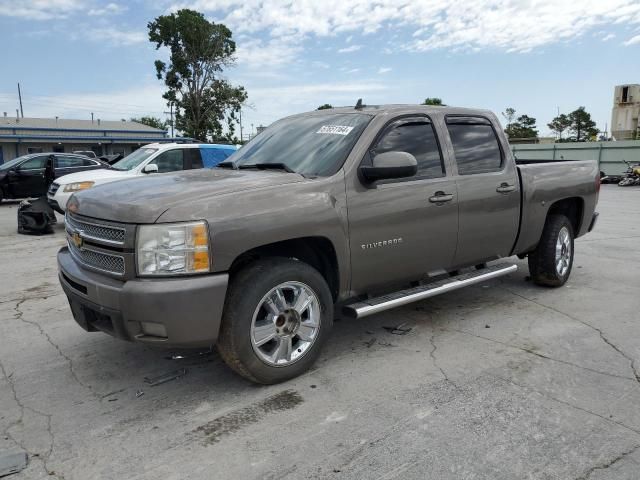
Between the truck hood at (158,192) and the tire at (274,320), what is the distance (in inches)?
21.9

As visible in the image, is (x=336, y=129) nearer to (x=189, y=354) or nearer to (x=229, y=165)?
(x=229, y=165)

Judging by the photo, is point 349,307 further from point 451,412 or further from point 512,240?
point 512,240

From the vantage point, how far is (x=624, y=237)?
377 inches

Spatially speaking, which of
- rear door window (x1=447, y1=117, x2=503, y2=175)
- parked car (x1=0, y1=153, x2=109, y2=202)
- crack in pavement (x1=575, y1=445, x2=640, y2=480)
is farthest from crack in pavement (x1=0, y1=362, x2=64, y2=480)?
parked car (x1=0, y1=153, x2=109, y2=202)

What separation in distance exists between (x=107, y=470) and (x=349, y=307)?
1893 millimetres

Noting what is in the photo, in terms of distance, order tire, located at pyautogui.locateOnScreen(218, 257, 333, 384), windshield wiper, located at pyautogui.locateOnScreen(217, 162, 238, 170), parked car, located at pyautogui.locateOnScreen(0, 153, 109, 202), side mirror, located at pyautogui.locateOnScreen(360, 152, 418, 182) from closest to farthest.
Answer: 1. tire, located at pyautogui.locateOnScreen(218, 257, 333, 384)
2. side mirror, located at pyautogui.locateOnScreen(360, 152, 418, 182)
3. windshield wiper, located at pyautogui.locateOnScreen(217, 162, 238, 170)
4. parked car, located at pyautogui.locateOnScreen(0, 153, 109, 202)

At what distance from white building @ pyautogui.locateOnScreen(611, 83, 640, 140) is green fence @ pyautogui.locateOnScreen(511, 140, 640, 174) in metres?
11.9

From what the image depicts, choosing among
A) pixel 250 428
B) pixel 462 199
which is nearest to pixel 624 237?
pixel 462 199

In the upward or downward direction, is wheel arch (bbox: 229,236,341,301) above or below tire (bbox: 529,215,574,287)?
above

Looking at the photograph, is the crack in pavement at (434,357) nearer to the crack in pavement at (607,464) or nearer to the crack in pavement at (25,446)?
the crack in pavement at (607,464)

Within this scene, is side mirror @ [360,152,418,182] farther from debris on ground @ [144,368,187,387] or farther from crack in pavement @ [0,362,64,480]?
crack in pavement @ [0,362,64,480]

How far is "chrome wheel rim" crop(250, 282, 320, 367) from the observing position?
343cm

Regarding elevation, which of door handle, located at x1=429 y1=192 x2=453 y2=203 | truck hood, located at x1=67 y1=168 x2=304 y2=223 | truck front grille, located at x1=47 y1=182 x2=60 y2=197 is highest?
truck hood, located at x1=67 y1=168 x2=304 y2=223

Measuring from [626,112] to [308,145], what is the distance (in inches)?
1648
